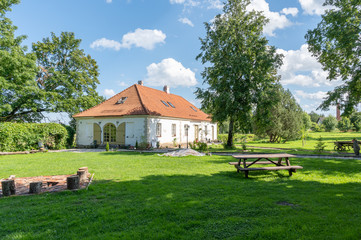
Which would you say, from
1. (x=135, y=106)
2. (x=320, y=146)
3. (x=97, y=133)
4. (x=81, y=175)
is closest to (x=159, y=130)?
(x=135, y=106)

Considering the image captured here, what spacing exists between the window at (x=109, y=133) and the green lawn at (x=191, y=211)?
600 inches

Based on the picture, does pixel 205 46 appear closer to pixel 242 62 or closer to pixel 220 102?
pixel 242 62

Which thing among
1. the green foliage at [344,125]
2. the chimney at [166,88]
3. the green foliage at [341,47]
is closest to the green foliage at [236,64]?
the green foliage at [341,47]

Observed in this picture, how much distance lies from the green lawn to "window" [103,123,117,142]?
1524 centimetres

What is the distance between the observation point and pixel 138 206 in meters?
4.88

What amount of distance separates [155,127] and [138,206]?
1640 cm

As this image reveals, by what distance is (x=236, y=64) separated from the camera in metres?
18.5

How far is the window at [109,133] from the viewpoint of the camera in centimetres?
2181

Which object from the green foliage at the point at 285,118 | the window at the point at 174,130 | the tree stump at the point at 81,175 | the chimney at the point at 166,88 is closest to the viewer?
the tree stump at the point at 81,175

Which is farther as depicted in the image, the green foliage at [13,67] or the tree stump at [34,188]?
the green foliage at [13,67]

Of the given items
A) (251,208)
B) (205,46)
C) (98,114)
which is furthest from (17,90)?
(251,208)

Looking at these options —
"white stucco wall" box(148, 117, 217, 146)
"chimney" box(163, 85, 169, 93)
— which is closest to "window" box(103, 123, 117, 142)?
"white stucco wall" box(148, 117, 217, 146)

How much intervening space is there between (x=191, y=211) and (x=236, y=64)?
640 inches

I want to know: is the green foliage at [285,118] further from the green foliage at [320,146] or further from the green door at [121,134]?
the green door at [121,134]
